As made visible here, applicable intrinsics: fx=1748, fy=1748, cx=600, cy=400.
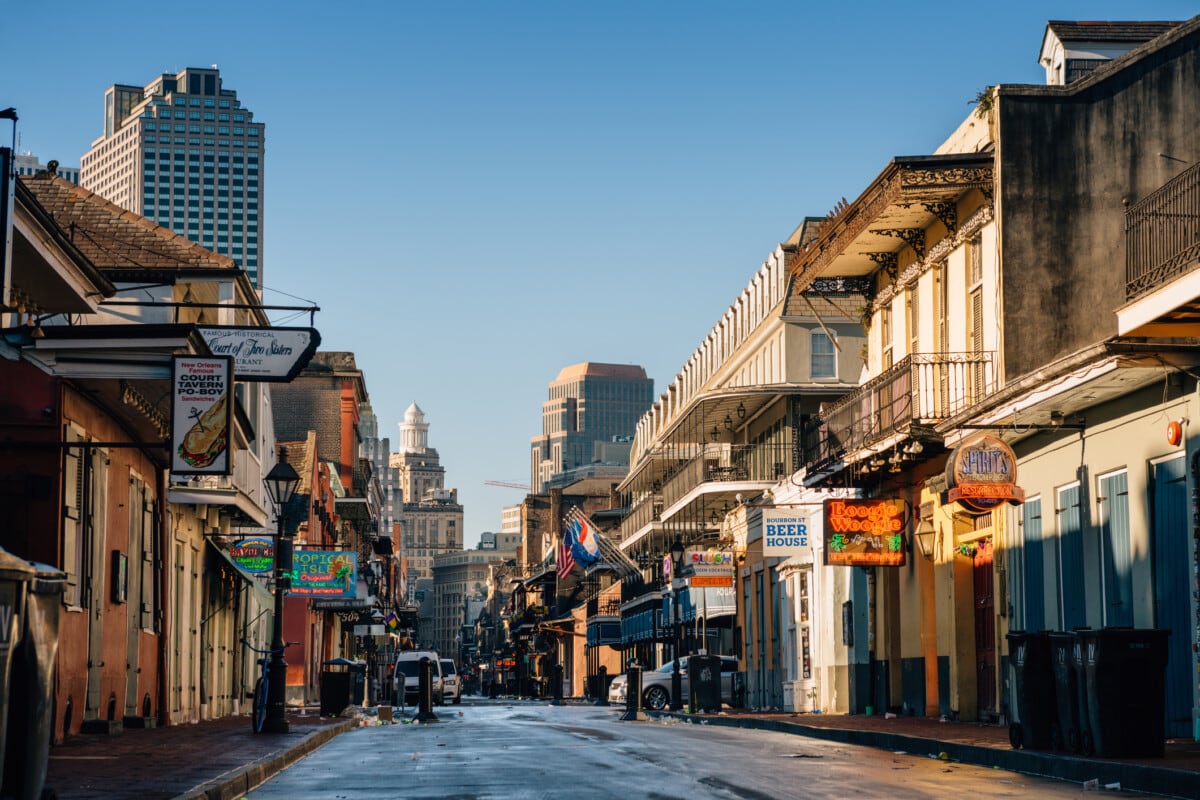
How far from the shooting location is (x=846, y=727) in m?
26.6

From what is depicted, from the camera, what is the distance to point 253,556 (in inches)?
1538

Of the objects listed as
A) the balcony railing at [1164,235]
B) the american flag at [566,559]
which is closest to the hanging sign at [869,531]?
the balcony railing at [1164,235]

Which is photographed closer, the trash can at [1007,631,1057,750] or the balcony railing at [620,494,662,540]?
the trash can at [1007,631,1057,750]

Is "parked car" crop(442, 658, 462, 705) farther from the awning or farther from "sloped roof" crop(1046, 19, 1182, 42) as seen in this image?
"sloped roof" crop(1046, 19, 1182, 42)

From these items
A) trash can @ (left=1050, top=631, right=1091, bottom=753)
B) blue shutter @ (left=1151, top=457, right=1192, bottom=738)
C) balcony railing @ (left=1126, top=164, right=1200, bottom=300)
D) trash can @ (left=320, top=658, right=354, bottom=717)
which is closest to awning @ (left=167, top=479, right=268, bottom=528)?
trash can @ (left=320, top=658, right=354, bottom=717)

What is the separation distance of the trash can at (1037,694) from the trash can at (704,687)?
2225cm

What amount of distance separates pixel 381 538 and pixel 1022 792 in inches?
3713

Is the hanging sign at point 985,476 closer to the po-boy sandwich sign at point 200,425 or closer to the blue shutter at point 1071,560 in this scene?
the blue shutter at point 1071,560

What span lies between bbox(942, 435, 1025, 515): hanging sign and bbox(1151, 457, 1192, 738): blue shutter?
270 centimetres

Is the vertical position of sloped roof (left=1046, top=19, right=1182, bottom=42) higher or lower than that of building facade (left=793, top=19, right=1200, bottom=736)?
higher

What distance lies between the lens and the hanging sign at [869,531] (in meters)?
31.4

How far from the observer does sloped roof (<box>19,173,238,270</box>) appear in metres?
31.4

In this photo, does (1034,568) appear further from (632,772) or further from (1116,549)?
(632,772)

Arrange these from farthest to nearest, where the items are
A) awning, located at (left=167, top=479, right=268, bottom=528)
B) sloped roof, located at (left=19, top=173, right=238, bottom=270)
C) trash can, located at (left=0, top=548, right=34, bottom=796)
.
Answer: sloped roof, located at (left=19, top=173, right=238, bottom=270) → awning, located at (left=167, top=479, right=268, bottom=528) → trash can, located at (left=0, top=548, right=34, bottom=796)
